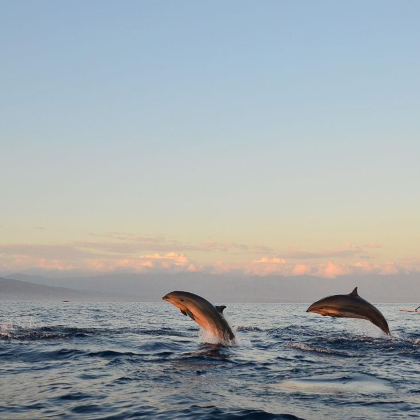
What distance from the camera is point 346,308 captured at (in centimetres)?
2150

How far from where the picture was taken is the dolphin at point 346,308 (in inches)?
838

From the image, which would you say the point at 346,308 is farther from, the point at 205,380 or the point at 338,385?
the point at 205,380

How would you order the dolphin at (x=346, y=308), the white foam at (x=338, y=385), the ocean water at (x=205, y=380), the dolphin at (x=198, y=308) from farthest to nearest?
the dolphin at (x=346, y=308) → the dolphin at (x=198, y=308) → the white foam at (x=338, y=385) → the ocean water at (x=205, y=380)

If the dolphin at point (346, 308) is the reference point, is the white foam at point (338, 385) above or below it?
below

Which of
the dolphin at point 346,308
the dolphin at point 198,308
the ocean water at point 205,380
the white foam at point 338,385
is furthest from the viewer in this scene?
the dolphin at point 346,308

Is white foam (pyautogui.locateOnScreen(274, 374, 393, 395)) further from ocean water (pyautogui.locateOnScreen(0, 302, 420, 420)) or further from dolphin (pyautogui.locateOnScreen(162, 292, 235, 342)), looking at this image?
dolphin (pyautogui.locateOnScreen(162, 292, 235, 342))

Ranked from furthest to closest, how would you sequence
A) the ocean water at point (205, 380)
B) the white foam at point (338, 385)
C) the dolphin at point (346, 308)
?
1. the dolphin at point (346, 308)
2. the white foam at point (338, 385)
3. the ocean water at point (205, 380)

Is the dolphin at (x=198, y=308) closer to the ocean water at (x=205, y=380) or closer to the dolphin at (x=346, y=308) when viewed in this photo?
the ocean water at (x=205, y=380)

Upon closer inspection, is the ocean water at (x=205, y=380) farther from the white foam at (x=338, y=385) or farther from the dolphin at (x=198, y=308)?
the dolphin at (x=198, y=308)

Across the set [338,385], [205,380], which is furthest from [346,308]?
[205,380]

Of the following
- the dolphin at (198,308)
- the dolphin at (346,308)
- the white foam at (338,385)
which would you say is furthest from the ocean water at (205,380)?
the dolphin at (346,308)

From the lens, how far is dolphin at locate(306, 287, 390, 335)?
21.3 m

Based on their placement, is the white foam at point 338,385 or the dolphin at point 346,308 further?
the dolphin at point 346,308

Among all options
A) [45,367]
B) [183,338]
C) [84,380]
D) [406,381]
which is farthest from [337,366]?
[183,338]
